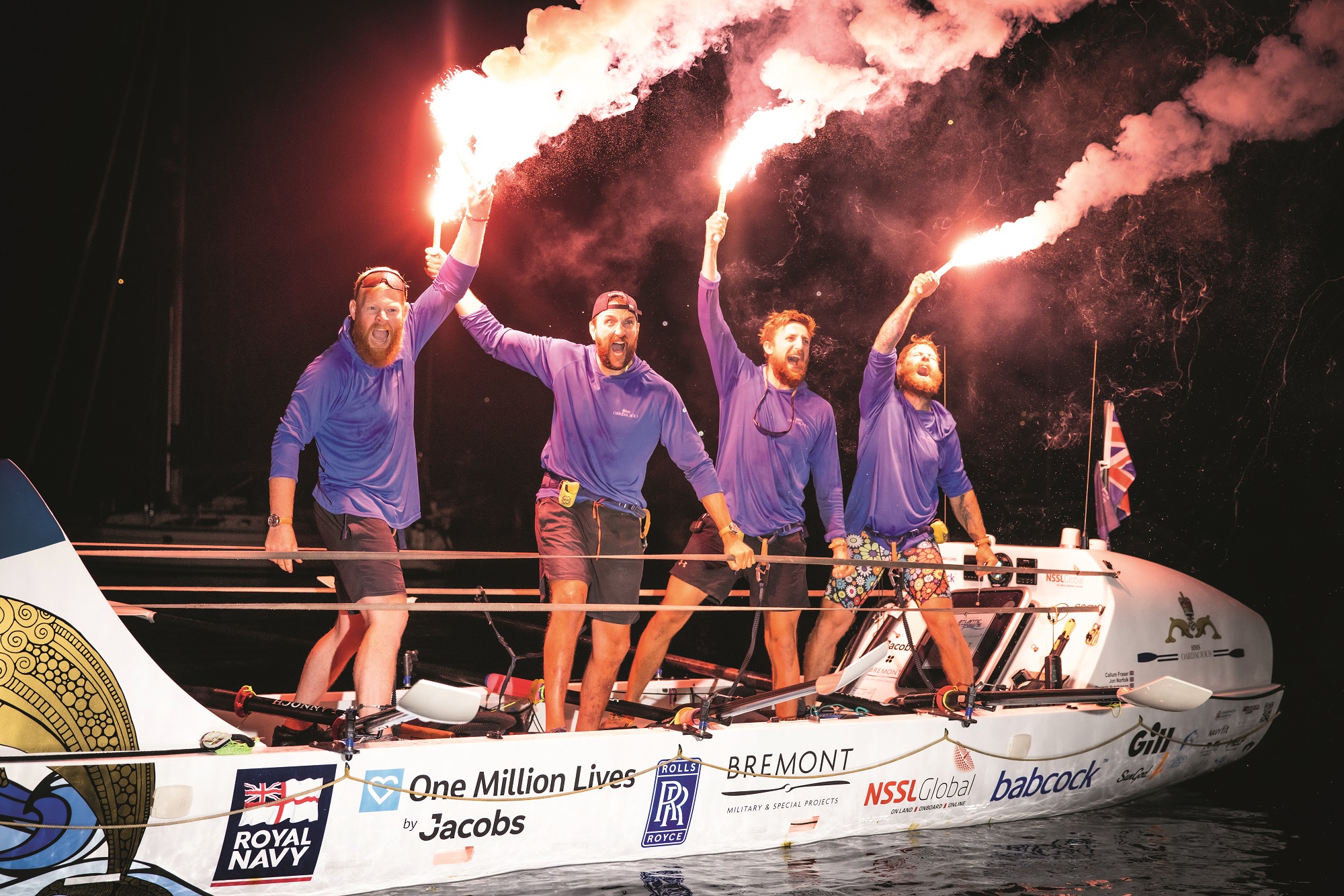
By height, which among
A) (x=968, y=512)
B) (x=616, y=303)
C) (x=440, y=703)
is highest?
(x=616, y=303)

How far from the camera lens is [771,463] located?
6.11 meters

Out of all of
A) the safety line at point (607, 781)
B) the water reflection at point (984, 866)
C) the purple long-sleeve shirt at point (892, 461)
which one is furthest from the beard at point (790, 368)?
the water reflection at point (984, 866)

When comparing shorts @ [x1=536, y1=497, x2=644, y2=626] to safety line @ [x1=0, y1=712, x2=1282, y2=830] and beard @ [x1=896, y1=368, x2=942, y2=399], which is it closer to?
safety line @ [x1=0, y1=712, x2=1282, y2=830]

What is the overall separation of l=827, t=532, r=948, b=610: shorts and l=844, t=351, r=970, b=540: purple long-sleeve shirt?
0.14m

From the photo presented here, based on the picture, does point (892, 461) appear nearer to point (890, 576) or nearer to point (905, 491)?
point (905, 491)

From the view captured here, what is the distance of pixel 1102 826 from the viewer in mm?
6109

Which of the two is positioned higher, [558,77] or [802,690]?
[558,77]

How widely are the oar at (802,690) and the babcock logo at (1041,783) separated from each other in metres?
1.34

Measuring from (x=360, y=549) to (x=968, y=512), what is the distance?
3937 mm

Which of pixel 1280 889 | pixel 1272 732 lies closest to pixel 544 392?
pixel 1272 732

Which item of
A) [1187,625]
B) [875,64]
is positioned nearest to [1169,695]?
[1187,625]

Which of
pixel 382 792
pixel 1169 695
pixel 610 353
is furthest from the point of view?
pixel 1169 695

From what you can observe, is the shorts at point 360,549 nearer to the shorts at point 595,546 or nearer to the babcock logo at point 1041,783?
the shorts at point 595,546

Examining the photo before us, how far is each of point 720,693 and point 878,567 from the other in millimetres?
1356
